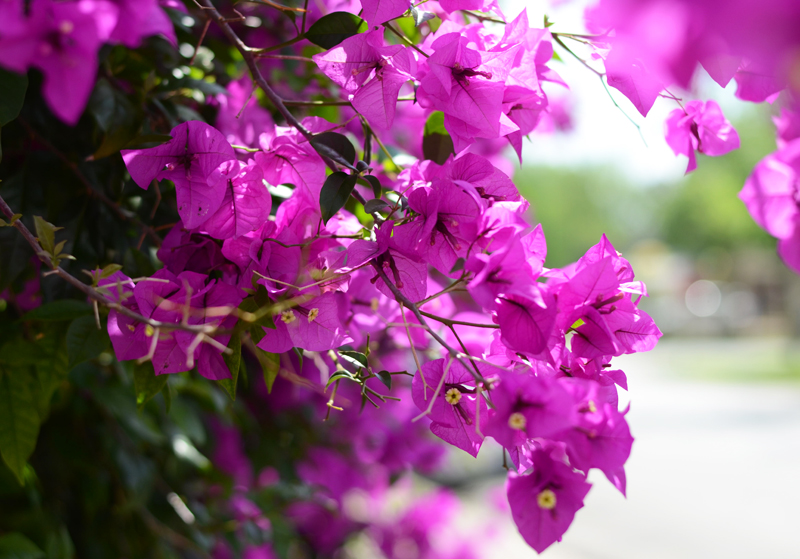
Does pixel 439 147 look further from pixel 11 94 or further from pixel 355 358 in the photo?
pixel 11 94

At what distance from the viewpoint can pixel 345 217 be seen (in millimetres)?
508

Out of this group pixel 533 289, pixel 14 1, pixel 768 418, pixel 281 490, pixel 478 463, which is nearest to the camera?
pixel 14 1

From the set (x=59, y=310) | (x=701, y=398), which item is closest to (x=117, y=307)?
(x=59, y=310)

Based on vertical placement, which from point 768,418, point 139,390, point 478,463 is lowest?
point 768,418

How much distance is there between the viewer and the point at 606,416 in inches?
13.6

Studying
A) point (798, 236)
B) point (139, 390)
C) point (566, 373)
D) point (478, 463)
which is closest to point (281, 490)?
point (139, 390)

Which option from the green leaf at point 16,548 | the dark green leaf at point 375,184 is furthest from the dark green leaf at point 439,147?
the green leaf at point 16,548

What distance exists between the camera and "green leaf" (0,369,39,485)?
510mm

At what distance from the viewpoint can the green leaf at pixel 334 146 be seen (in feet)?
1.47

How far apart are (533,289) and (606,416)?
0.27 feet

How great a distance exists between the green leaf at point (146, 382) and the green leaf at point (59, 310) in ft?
0.26

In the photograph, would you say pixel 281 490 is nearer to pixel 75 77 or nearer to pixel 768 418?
pixel 75 77

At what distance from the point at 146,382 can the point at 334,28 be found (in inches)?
12.0

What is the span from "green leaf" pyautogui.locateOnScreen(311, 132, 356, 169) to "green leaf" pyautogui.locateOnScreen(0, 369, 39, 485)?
338 mm
